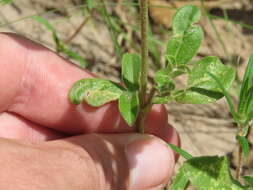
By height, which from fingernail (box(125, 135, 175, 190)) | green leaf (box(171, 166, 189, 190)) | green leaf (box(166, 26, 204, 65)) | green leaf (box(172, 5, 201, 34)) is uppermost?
green leaf (box(172, 5, 201, 34))

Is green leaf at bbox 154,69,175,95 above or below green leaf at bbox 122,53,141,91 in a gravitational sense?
above

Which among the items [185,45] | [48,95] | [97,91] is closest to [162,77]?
[185,45]

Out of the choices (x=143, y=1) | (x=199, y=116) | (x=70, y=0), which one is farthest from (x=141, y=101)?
(x=70, y=0)

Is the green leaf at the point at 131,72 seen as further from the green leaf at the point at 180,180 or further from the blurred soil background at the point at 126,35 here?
the blurred soil background at the point at 126,35

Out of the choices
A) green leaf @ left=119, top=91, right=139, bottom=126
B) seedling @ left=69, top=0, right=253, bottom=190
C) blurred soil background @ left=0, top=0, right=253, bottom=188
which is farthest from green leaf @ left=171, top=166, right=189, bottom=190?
blurred soil background @ left=0, top=0, right=253, bottom=188

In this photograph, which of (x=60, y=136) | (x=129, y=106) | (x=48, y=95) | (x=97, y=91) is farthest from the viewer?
(x=60, y=136)

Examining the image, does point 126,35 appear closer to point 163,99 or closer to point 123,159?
point 123,159

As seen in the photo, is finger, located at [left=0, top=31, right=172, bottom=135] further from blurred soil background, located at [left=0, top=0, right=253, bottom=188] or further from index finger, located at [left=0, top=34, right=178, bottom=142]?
blurred soil background, located at [left=0, top=0, right=253, bottom=188]

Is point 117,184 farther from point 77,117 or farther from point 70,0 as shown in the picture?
point 70,0
